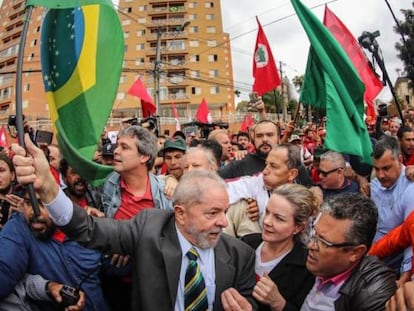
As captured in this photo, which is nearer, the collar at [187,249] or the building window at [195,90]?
the collar at [187,249]

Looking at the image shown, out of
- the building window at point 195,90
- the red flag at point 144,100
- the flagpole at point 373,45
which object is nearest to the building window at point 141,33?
the building window at point 195,90

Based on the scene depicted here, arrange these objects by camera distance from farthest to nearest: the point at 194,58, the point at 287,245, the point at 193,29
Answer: the point at 193,29 → the point at 194,58 → the point at 287,245

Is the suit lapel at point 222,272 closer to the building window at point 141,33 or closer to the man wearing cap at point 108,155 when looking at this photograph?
the man wearing cap at point 108,155

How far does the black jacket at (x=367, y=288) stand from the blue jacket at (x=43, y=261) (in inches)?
57.5

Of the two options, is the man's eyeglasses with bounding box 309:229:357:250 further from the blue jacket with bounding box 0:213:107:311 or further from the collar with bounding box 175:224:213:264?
the blue jacket with bounding box 0:213:107:311

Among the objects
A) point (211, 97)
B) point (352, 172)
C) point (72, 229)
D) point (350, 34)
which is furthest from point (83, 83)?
point (211, 97)

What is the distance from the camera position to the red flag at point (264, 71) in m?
6.58

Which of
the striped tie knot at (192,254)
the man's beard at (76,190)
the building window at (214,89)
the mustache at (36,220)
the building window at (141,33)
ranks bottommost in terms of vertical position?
the striped tie knot at (192,254)

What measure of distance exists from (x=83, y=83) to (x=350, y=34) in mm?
4252

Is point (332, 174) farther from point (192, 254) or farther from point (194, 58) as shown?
point (194, 58)

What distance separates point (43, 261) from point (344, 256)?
5.58ft

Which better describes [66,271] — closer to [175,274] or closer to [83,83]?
[175,274]

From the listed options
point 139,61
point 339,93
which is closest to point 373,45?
point 339,93

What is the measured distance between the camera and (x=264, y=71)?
265 inches
